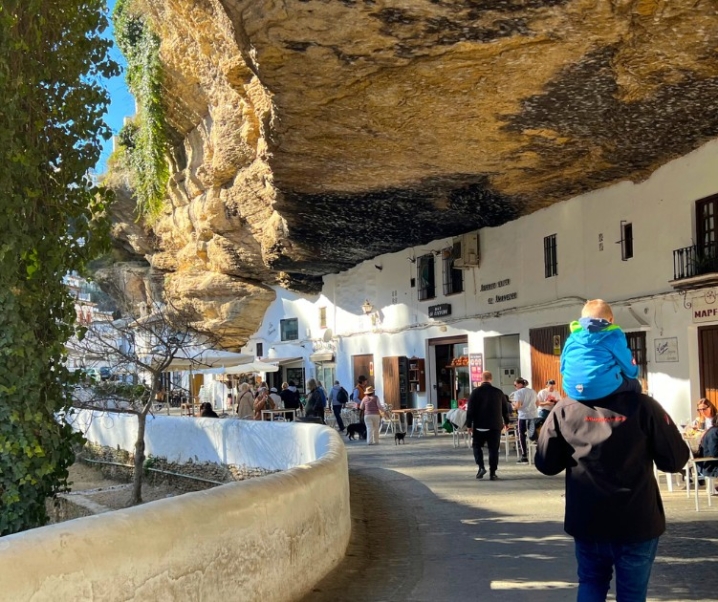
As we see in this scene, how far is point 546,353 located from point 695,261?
569 centimetres

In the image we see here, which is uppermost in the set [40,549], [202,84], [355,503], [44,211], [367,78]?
[202,84]

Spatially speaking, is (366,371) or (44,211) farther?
(366,371)

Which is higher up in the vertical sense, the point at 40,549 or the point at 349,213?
the point at 349,213

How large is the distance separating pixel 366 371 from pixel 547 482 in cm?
1701

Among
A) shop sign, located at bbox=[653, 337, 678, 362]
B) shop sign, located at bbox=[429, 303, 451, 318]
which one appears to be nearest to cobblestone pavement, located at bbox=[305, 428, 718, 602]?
shop sign, located at bbox=[653, 337, 678, 362]

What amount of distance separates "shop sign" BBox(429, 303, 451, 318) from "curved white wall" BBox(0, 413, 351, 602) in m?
15.8

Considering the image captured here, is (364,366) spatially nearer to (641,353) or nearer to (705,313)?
(641,353)

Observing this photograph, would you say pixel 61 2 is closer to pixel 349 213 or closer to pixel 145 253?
pixel 349 213

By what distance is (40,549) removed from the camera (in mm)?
3766

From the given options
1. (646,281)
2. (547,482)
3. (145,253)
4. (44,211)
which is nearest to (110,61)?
(44,211)

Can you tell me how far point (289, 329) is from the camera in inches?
1395

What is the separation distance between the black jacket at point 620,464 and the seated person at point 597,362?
6cm

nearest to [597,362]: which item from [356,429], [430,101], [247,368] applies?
[430,101]

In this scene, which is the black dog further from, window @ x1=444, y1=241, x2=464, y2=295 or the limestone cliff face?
the limestone cliff face
